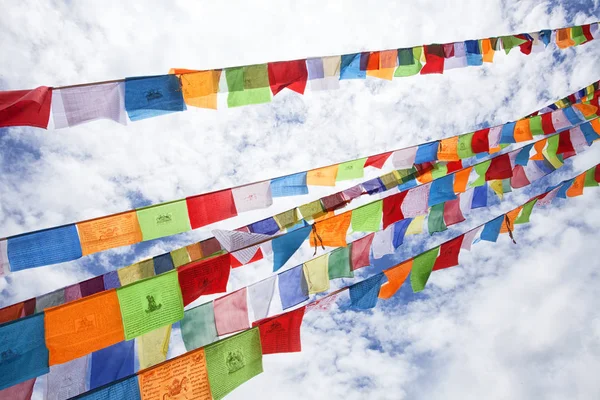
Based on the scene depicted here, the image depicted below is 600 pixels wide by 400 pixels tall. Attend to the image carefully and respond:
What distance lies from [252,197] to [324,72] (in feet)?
8.70

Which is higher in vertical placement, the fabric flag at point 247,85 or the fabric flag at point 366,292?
the fabric flag at point 247,85

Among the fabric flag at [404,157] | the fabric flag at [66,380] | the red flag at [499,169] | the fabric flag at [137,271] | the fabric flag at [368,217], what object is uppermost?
the fabric flag at [404,157]

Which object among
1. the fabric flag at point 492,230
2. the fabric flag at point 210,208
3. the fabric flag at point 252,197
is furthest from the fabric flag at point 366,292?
the fabric flag at point 492,230

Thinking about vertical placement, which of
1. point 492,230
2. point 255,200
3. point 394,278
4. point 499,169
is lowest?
point 394,278

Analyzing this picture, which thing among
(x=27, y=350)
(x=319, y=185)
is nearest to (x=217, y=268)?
(x=27, y=350)

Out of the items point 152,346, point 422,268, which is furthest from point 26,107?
point 422,268

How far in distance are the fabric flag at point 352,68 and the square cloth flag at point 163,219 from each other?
3.70 m

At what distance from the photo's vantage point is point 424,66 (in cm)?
669

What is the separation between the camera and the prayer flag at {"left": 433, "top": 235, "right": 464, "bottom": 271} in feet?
20.1

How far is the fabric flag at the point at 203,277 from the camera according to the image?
4228 mm

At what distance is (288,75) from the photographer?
5609 mm

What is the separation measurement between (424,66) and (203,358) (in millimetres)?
6412

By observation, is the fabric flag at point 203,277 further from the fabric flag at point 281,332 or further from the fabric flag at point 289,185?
the fabric flag at point 289,185

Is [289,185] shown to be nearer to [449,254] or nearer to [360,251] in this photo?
[360,251]
